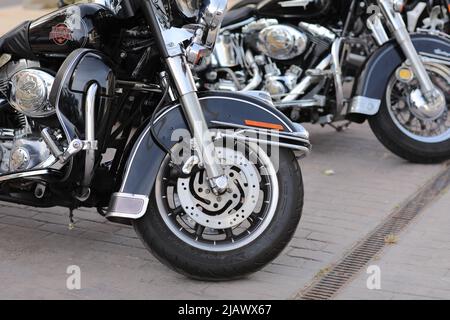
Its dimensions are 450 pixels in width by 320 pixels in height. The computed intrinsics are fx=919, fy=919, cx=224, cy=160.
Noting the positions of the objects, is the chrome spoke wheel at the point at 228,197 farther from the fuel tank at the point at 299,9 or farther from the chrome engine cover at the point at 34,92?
the fuel tank at the point at 299,9

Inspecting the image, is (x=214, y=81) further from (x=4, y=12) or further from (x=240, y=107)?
(x=4, y=12)

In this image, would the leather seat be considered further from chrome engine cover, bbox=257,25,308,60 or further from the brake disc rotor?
the brake disc rotor

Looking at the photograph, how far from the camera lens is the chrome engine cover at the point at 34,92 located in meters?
4.54

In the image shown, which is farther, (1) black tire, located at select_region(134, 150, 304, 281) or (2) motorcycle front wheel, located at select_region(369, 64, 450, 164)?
(2) motorcycle front wheel, located at select_region(369, 64, 450, 164)

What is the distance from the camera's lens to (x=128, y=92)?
4668 millimetres

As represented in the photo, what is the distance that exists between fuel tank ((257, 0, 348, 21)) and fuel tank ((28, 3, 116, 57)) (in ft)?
8.64

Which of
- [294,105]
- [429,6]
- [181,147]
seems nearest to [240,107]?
[181,147]

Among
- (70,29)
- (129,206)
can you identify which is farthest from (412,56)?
(129,206)

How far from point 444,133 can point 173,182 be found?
2.99 meters

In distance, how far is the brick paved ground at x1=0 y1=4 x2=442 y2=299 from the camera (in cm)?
446

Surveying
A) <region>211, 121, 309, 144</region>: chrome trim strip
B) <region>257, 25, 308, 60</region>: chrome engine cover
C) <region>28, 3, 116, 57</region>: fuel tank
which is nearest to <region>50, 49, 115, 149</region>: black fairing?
<region>28, 3, 116, 57</region>: fuel tank

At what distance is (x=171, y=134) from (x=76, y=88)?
0.51 m

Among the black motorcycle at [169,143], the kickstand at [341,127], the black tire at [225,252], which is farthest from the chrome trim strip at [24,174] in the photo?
the kickstand at [341,127]

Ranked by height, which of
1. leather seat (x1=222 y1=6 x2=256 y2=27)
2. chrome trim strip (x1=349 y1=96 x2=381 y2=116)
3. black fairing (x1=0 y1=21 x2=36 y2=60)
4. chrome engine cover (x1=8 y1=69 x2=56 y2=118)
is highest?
black fairing (x1=0 y1=21 x2=36 y2=60)
